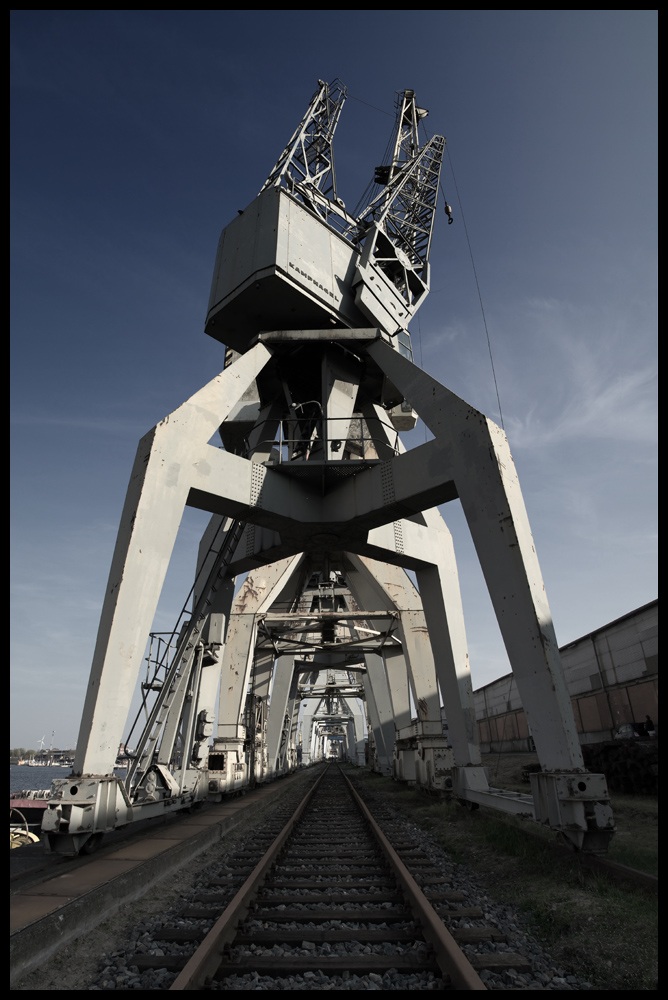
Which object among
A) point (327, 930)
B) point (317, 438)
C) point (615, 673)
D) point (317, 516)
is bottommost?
point (327, 930)

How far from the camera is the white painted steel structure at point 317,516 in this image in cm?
705

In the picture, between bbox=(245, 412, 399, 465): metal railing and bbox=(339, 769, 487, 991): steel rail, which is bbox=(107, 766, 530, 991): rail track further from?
bbox=(245, 412, 399, 465): metal railing

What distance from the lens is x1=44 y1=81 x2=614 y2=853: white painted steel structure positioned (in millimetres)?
7055

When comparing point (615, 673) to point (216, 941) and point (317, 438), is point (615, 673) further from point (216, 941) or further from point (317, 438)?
point (216, 941)

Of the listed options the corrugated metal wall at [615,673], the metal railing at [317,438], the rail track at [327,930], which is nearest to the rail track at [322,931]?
the rail track at [327,930]

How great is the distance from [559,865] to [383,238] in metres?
13.0

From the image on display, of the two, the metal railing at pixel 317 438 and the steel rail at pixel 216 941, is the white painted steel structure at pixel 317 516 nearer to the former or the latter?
the metal railing at pixel 317 438

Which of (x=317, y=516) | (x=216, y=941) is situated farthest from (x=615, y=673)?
(x=216, y=941)

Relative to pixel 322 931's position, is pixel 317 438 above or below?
above

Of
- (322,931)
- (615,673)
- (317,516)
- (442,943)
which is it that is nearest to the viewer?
(442,943)

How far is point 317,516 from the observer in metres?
10.7

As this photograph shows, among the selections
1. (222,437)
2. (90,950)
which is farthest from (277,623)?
(90,950)

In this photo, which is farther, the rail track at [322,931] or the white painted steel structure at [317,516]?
the white painted steel structure at [317,516]
